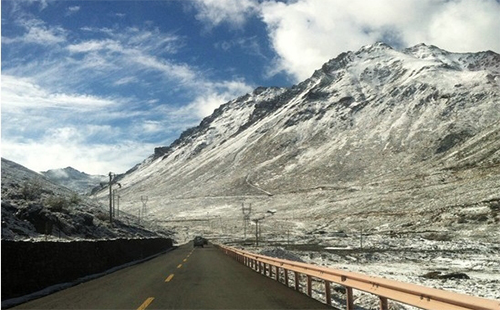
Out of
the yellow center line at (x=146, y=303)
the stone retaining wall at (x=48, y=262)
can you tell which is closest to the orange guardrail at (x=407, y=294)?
the yellow center line at (x=146, y=303)

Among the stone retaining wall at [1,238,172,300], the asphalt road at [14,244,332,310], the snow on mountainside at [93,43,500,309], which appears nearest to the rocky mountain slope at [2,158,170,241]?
the stone retaining wall at [1,238,172,300]

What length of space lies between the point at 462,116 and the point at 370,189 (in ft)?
223

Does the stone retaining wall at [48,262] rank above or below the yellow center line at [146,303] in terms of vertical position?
above

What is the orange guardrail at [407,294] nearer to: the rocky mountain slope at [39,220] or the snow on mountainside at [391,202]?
the snow on mountainside at [391,202]

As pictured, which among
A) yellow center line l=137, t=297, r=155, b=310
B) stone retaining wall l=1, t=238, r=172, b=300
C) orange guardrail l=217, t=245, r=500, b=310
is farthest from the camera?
stone retaining wall l=1, t=238, r=172, b=300

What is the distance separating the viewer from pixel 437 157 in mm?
159750

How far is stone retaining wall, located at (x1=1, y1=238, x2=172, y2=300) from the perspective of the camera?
12.6 meters

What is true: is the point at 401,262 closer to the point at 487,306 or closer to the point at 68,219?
the point at 68,219

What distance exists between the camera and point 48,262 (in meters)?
15.5

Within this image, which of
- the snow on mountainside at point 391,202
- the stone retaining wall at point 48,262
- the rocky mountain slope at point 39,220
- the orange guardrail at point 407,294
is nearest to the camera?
the orange guardrail at point 407,294

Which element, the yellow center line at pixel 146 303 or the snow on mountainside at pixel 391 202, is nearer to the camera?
the yellow center line at pixel 146 303

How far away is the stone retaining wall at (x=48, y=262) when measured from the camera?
12.6 metres

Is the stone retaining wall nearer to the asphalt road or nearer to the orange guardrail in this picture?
the asphalt road

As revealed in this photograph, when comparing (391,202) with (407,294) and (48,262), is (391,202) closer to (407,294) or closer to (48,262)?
(48,262)
